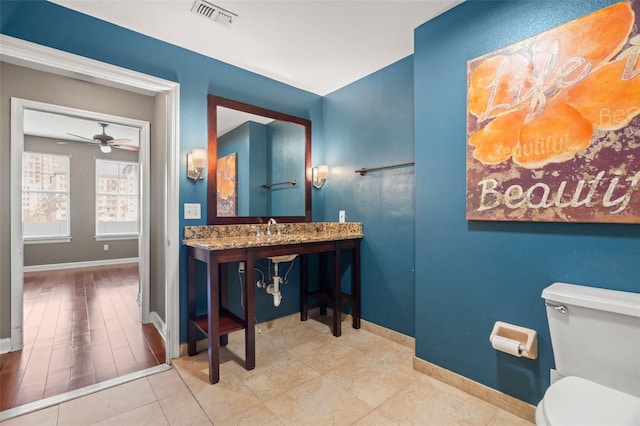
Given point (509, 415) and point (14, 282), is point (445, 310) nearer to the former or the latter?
point (509, 415)

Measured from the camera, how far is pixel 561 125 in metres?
1.39

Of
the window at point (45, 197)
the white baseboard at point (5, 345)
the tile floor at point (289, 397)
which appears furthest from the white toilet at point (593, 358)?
the window at point (45, 197)

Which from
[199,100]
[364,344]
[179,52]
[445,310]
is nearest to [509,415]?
[445,310]

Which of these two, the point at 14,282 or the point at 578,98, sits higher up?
the point at 578,98

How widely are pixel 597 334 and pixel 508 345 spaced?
377 mm

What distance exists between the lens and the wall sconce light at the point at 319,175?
3039 mm

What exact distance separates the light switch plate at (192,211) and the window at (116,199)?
5.07m

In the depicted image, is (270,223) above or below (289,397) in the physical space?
above

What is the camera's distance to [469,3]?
1.73 m

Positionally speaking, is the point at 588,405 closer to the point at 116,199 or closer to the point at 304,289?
the point at 304,289

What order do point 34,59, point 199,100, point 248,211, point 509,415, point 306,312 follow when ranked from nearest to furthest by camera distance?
point 509,415, point 34,59, point 199,100, point 248,211, point 306,312

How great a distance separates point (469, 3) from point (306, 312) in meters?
2.79

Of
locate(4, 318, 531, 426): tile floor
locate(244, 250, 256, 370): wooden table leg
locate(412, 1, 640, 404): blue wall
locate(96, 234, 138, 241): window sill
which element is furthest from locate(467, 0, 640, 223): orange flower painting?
locate(96, 234, 138, 241): window sill

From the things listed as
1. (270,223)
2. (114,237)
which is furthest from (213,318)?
(114,237)
